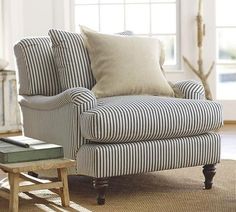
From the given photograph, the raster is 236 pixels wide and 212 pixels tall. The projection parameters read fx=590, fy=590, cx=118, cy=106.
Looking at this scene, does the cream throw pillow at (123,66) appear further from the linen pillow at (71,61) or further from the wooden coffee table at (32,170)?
the wooden coffee table at (32,170)

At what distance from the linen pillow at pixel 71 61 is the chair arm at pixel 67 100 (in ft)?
0.59

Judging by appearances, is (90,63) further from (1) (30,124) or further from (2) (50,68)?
(1) (30,124)

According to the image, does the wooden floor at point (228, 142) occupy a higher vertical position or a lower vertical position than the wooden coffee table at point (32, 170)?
lower

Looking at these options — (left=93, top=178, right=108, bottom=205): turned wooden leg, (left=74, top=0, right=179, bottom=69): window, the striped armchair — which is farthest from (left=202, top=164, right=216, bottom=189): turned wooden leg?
(left=74, top=0, right=179, bottom=69): window

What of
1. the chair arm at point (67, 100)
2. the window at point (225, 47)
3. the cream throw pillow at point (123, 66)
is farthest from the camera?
the window at point (225, 47)

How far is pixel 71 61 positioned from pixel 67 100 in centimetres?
45

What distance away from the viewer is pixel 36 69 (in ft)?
11.7

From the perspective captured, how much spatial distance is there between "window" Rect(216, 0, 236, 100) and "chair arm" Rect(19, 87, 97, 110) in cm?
314

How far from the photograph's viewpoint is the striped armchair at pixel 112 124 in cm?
297

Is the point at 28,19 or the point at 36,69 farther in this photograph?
the point at 28,19

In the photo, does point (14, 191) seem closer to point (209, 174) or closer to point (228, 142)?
point (209, 174)

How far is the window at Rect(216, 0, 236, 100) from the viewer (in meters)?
6.17

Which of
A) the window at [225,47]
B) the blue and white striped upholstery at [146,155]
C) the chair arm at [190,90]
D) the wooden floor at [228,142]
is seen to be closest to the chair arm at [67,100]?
the blue and white striped upholstery at [146,155]

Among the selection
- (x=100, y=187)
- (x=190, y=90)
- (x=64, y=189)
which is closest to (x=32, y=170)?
(x=64, y=189)
